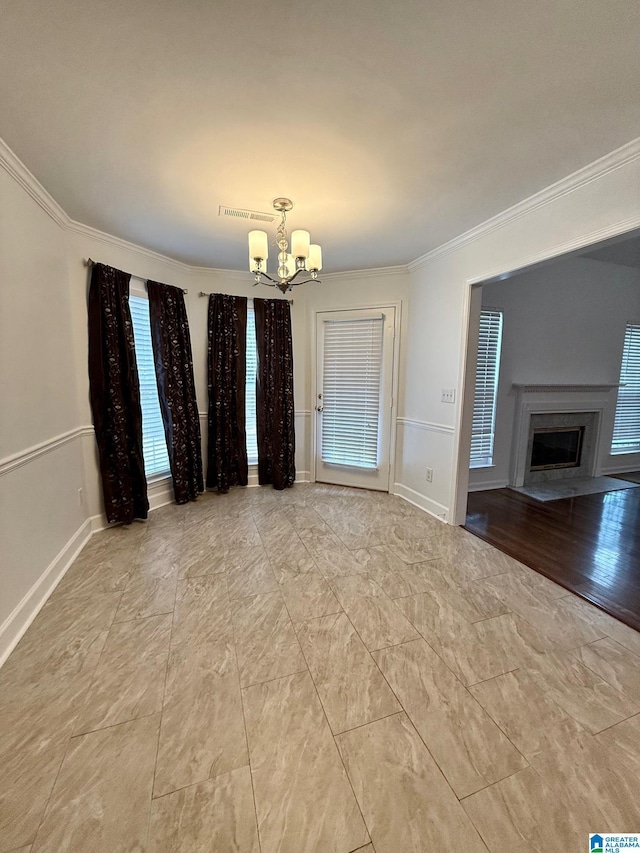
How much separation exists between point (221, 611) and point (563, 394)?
4.65 meters

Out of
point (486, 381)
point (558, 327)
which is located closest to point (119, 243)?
point (486, 381)

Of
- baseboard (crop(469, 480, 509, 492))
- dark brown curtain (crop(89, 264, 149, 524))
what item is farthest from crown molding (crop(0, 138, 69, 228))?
baseboard (crop(469, 480, 509, 492))

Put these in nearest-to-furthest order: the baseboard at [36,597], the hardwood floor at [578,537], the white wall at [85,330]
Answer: the baseboard at [36,597] → the white wall at [85,330] → the hardwood floor at [578,537]

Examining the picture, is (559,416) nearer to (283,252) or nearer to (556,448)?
(556,448)

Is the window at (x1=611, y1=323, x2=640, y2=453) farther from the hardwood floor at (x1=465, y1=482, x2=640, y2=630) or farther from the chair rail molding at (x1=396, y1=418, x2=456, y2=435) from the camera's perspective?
the chair rail molding at (x1=396, y1=418, x2=456, y2=435)

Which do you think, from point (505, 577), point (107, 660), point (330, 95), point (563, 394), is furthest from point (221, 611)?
point (563, 394)

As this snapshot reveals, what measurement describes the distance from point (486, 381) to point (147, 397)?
12.3ft

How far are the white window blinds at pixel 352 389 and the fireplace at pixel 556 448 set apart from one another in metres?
2.17

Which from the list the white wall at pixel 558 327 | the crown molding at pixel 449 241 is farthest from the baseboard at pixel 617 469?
the crown molding at pixel 449 241

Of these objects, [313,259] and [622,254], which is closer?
[313,259]

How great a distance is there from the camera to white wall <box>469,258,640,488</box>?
400cm

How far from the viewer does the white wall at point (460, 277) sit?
1.83m

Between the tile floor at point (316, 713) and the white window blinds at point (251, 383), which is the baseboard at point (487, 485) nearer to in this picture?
the tile floor at point (316, 713)

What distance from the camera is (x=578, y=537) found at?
2.96 meters
